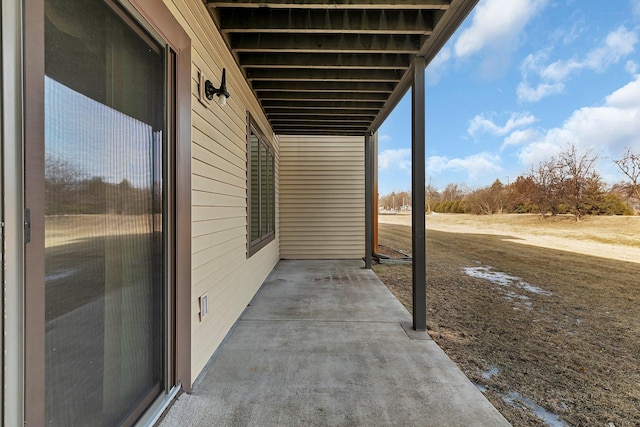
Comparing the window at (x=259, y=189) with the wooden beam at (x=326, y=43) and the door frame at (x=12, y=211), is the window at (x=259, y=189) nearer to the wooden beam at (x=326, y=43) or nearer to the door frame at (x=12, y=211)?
the wooden beam at (x=326, y=43)

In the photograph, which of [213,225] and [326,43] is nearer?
[213,225]

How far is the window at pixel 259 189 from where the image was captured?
4076mm

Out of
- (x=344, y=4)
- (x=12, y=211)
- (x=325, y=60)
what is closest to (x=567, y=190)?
(x=325, y=60)

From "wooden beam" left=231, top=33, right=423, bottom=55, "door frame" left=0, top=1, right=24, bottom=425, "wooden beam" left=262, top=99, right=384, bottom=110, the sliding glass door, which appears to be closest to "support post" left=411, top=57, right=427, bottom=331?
"wooden beam" left=231, top=33, right=423, bottom=55

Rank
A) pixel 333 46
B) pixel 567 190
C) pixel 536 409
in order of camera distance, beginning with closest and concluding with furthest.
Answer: pixel 536 409 → pixel 333 46 → pixel 567 190

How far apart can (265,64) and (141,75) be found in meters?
2.12

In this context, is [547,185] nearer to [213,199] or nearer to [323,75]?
[323,75]

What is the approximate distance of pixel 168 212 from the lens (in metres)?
1.81

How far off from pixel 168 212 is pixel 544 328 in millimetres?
3857

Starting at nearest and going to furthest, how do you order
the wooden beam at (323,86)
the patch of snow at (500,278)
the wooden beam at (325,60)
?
the wooden beam at (325,60), the wooden beam at (323,86), the patch of snow at (500,278)

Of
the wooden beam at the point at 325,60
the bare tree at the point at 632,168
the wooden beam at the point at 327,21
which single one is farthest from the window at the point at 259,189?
the bare tree at the point at 632,168

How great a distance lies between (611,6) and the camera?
25.1 feet

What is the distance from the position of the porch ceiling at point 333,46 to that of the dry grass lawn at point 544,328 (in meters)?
2.86

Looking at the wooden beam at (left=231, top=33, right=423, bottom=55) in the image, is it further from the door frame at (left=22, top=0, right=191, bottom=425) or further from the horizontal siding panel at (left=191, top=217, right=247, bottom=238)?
the horizontal siding panel at (left=191, top=217, right=247, bottom=238)
